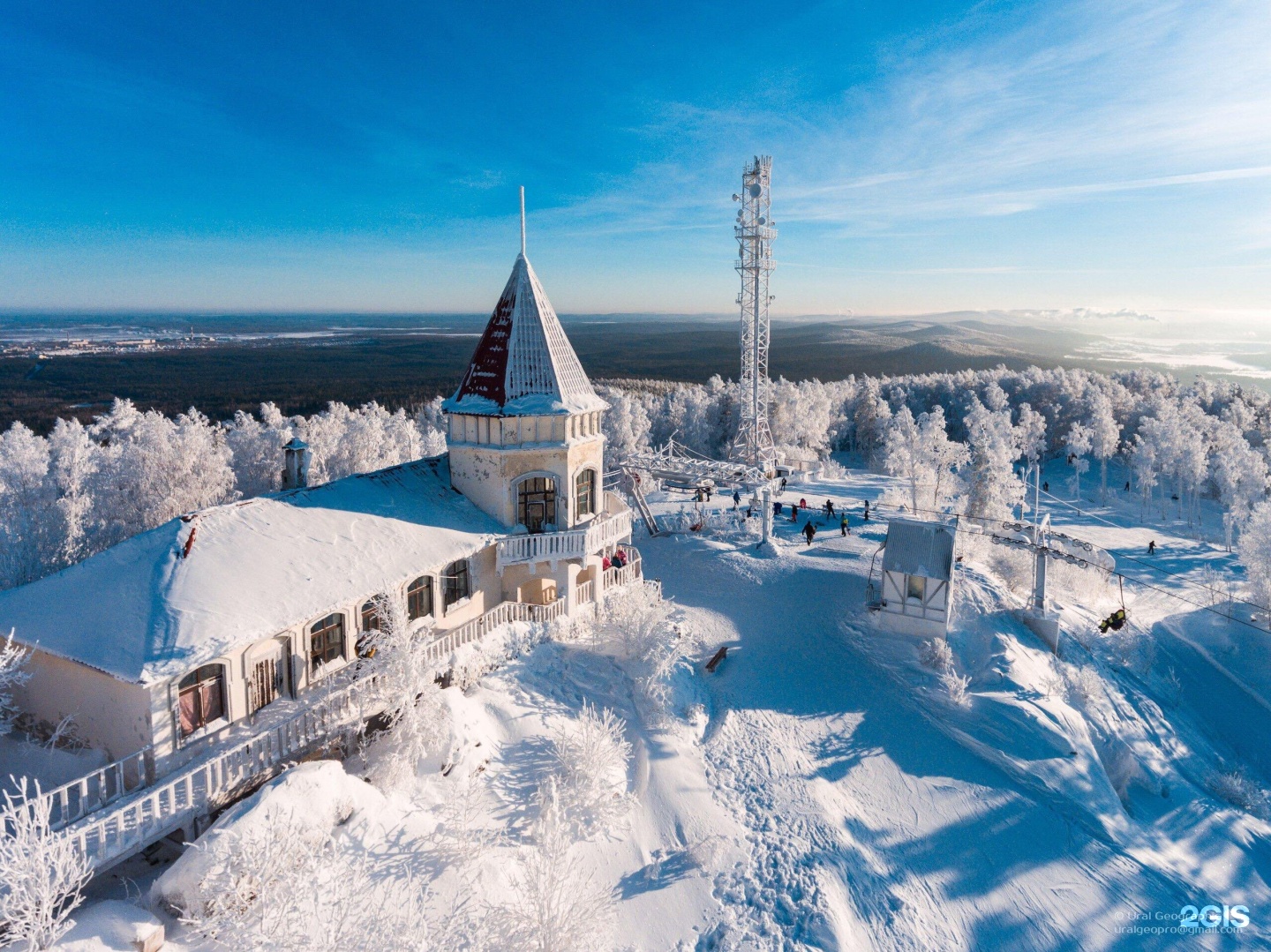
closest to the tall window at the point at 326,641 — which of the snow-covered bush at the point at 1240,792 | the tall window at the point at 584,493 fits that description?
the tall window at the point at 584,493

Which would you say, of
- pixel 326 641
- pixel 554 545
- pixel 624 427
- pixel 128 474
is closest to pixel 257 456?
pixel 128 474

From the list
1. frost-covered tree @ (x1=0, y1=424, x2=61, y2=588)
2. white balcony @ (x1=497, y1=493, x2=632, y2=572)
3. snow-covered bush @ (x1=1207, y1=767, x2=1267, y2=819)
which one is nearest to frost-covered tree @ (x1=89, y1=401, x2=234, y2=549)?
frost-covered tree @ (x1=0, y1=424, x2=61, y2=588)

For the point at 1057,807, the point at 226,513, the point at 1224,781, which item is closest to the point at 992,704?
the point at 1057,807

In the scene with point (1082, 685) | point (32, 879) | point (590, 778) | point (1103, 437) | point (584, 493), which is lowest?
point (1082, 685)

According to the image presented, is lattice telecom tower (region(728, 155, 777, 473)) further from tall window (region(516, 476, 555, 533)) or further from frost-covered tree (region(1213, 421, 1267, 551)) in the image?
frost-covered tree (region(1213, 421, 1267, 551))

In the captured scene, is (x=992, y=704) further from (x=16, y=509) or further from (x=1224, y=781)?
(x=16, y=509)

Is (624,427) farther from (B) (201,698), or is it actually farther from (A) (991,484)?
(B) (201,698)
